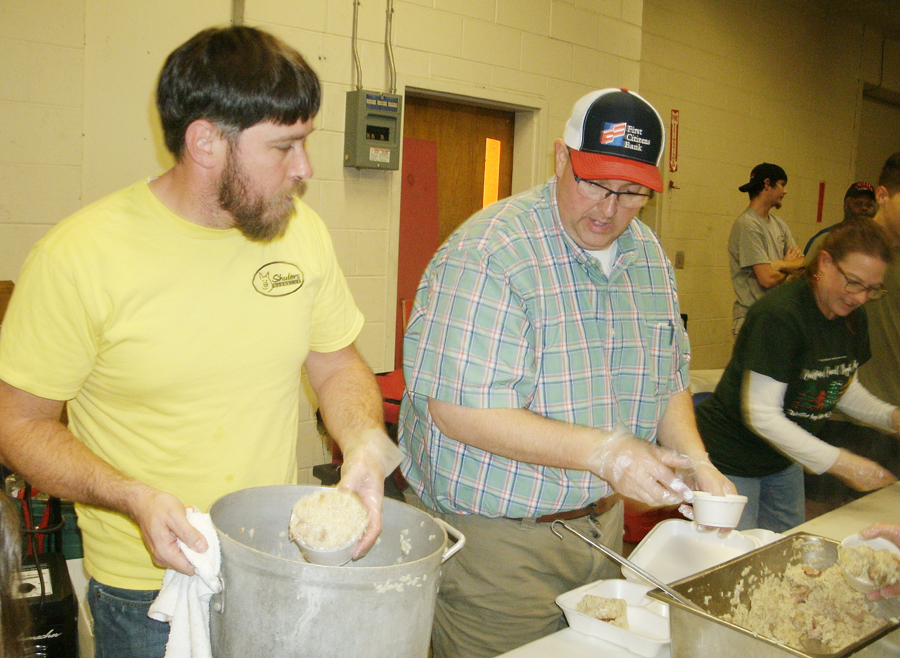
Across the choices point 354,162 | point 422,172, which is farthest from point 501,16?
point 354,162

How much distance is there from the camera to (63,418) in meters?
2.75

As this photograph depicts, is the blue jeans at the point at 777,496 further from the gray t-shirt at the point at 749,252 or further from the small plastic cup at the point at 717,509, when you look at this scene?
the gray t-shirt at the point at 749,252

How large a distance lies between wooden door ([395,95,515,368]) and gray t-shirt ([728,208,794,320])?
1627 mm

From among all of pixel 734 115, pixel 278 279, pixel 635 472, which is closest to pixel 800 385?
pixel 635 472

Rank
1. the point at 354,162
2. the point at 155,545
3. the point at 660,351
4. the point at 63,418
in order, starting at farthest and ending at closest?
the point at 354,162 → the point at 63,418 → the point at 660,351 → the point at 155,545

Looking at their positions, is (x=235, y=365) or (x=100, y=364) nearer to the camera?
(x=100, y=364)

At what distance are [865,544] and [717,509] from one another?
0.39m

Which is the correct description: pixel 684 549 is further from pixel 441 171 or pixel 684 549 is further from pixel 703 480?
pixel 441 171

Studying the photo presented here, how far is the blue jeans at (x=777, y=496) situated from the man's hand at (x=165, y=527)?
198 cm

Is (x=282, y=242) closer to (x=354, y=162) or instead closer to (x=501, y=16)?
(x=354, y=162)

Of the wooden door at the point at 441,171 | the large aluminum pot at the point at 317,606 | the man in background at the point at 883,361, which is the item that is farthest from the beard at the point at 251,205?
the wooden door at the point at 441,171

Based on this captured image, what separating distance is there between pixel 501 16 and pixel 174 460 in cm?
347

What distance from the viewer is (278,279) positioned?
148 centimetres

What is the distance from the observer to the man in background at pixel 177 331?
48.6 inches
